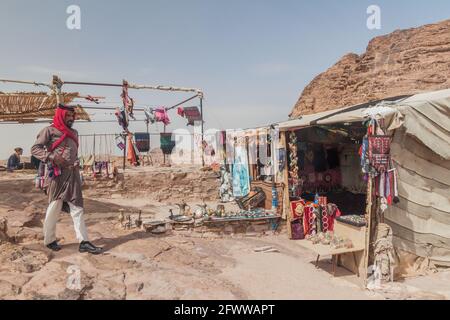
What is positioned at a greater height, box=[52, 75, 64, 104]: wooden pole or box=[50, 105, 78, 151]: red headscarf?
box=[52, 75, 64, 104]: wooden pole

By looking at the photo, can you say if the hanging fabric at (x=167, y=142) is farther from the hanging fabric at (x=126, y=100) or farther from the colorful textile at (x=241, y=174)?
the colorful textile at (x=241, y=174)

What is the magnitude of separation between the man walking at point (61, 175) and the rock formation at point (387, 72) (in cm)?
2016

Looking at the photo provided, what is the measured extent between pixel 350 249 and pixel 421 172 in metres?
1.70

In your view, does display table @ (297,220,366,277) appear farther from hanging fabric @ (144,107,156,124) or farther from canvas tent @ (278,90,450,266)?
hanging fabric @ (144,107,156,124)

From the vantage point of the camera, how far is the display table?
4793mm

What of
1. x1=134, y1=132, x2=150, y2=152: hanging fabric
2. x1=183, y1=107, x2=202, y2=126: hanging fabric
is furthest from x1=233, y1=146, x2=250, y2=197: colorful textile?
x1=134, y1=132, x2=150, y2=152: hanging fabric

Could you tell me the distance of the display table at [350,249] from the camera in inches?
189

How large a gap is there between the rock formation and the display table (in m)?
18.3

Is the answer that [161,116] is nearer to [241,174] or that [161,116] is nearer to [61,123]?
[241,174]

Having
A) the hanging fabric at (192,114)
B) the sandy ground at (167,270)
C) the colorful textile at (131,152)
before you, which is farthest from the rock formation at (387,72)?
the sandy ground at (167,270)

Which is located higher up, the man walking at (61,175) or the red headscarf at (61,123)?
the red headscarf at (61,123)

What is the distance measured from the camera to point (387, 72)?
76.1ft
